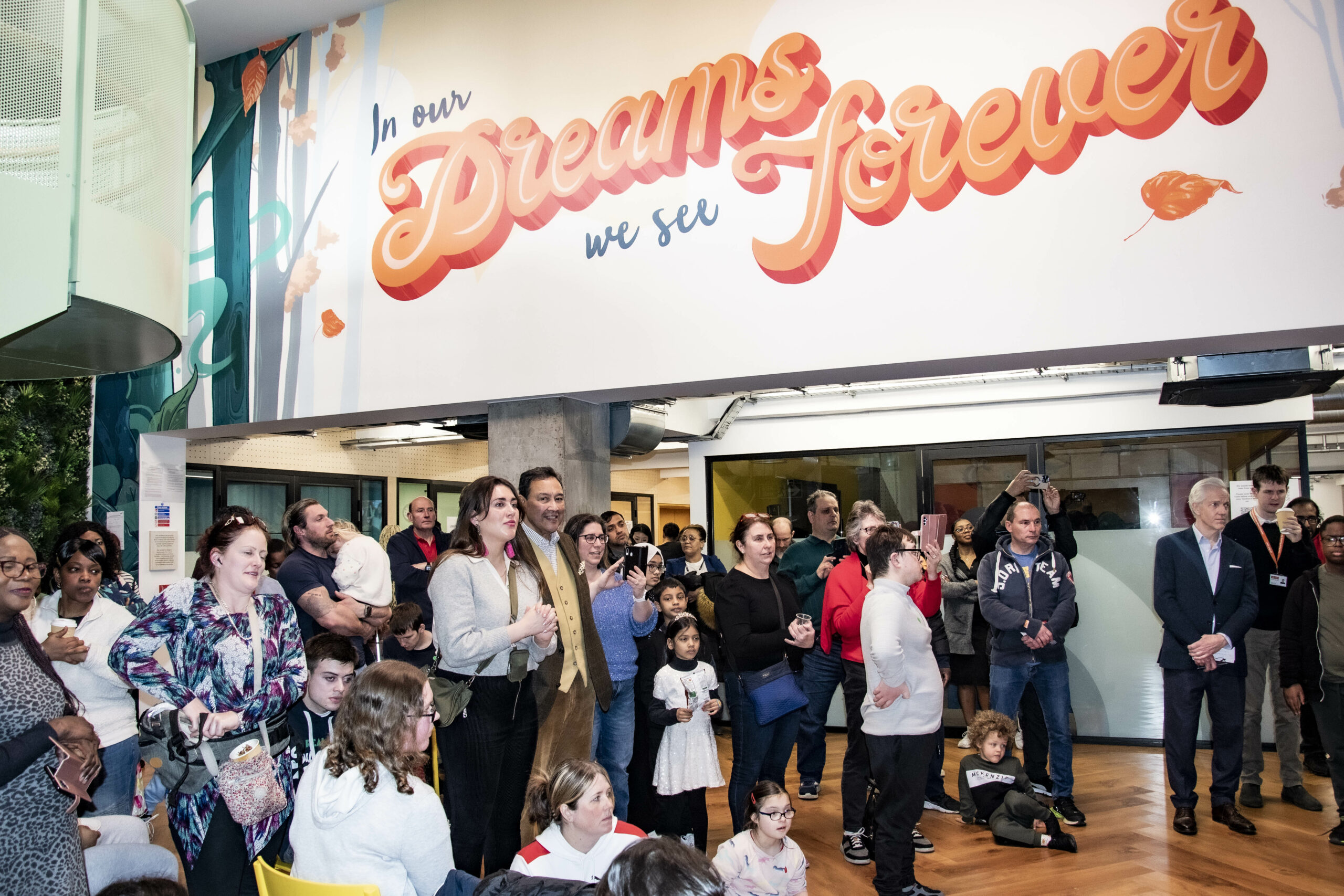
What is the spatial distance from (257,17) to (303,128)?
2.56ft

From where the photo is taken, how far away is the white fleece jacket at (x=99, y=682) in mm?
3279

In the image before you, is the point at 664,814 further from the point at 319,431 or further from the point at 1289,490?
the point at 319,431

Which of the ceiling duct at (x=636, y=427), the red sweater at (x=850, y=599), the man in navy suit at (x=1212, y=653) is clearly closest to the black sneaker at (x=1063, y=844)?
the man in navy suit at (x=1212, y=653)

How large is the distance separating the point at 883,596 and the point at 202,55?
6.13 m

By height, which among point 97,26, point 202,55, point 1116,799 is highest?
point 202,55

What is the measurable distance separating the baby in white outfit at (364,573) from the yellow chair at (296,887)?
Result: 7.20 feet

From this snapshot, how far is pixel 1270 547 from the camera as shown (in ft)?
16.9

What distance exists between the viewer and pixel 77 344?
9.51 feet

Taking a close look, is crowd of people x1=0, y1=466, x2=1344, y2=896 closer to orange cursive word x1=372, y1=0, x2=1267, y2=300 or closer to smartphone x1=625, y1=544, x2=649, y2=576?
smartphone x1=625, y1=544, x2=649, y2=576

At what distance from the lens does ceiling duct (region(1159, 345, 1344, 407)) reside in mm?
4582

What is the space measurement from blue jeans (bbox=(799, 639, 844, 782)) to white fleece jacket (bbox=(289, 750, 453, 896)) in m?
3.07

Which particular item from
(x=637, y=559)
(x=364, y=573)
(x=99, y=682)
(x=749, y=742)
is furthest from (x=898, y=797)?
(x=99, y=682)

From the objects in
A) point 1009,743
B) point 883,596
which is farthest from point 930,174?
point 1009,743

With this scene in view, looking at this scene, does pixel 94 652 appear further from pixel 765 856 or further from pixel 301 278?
pixel 301 278
